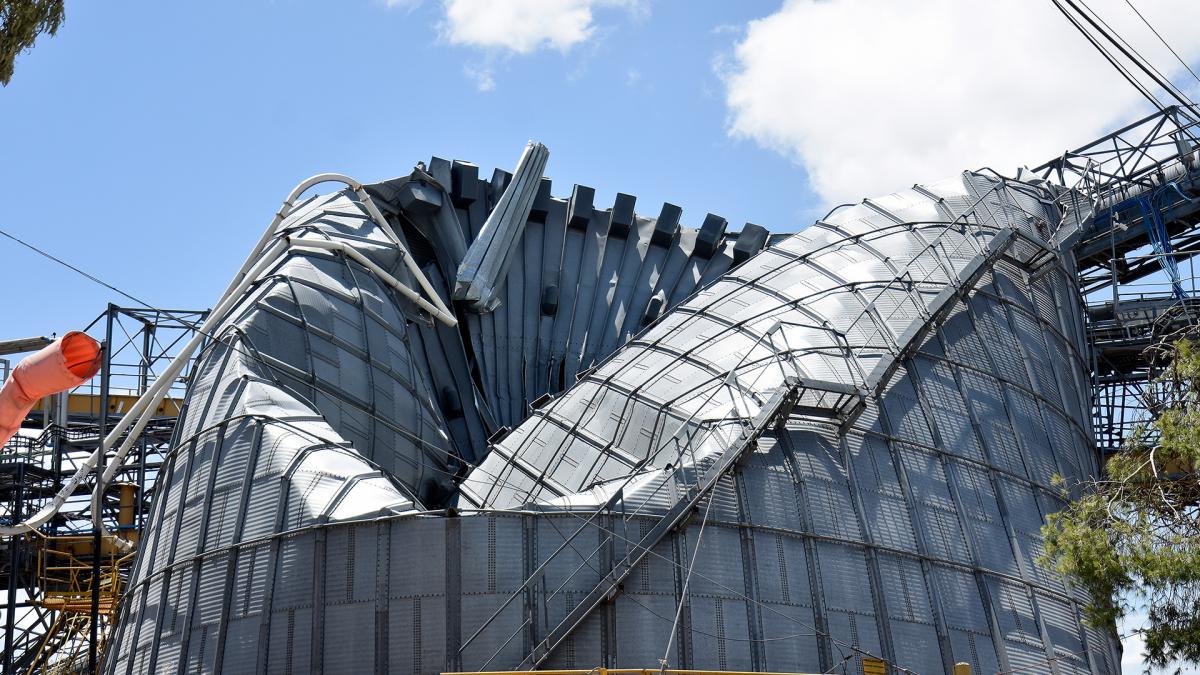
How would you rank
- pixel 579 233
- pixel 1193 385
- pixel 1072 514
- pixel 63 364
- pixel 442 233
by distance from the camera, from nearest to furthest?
1. pixel 63 364
2. pixel 1193 385
3. pixel 1072 514
4. pixel 442 233
5. pixel 579 233

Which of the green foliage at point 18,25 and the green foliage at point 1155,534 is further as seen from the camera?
the green foliage at point 1155,534

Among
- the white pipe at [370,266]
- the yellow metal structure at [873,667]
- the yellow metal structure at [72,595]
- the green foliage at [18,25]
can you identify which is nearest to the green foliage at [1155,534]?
the yellow metal structure at [873,667]

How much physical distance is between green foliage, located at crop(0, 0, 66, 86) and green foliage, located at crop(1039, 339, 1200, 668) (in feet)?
63.2

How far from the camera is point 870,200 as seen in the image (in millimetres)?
42500

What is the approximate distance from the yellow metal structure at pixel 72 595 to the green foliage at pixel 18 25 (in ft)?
84.2

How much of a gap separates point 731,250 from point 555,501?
81.3ft

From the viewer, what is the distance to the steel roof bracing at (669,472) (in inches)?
1093

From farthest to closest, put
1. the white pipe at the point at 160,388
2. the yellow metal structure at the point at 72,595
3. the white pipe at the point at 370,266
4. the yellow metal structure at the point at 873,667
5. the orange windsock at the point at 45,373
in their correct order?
the yellow metal structure at the point at 72,595
the white pipe at the point at 370,266
the white pipe at the point at 160,388
the yellow metal structure at the point at 873,667
the orange windsock at the point at 45,373

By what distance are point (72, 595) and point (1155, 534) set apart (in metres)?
35.4

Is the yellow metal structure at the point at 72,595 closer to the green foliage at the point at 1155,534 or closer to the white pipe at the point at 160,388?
the white pipe at the point at 160,388

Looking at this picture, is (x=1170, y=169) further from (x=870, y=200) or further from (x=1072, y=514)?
(x=1072, y=514)

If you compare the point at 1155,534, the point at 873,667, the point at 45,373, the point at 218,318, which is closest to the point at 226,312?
the point at 218,318

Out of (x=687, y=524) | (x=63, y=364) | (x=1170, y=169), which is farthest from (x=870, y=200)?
(x=63, y=364)

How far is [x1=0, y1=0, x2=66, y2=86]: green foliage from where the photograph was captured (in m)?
19.5
